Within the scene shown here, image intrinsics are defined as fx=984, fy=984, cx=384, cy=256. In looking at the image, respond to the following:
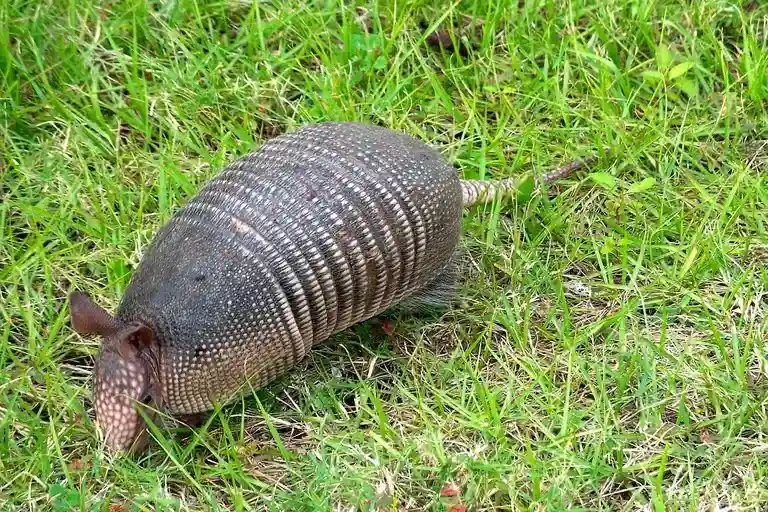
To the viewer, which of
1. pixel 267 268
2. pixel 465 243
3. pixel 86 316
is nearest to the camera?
pixel 86 316

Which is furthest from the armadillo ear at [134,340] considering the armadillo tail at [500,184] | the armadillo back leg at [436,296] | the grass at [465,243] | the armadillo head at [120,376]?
the armadillo tail at [500,184]

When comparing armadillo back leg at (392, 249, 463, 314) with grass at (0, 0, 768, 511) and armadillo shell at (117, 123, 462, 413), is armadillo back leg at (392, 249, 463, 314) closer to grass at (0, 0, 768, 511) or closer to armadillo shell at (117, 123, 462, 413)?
grass at (0, 0, 768, 511)

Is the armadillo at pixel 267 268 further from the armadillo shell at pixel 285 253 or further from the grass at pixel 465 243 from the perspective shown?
the grass at pixel 465 243

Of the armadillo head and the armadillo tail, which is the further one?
the armadillo tail

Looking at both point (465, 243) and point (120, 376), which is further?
point (465, 243)

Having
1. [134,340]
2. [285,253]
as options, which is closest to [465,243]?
[285,253]

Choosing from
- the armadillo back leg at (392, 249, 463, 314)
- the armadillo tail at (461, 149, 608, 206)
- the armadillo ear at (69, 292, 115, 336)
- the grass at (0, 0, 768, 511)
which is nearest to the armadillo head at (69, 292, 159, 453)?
the armadillo ear at (69, 292, 115, 336)

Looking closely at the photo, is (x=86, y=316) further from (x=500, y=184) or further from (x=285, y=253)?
(x=500, y=184)
